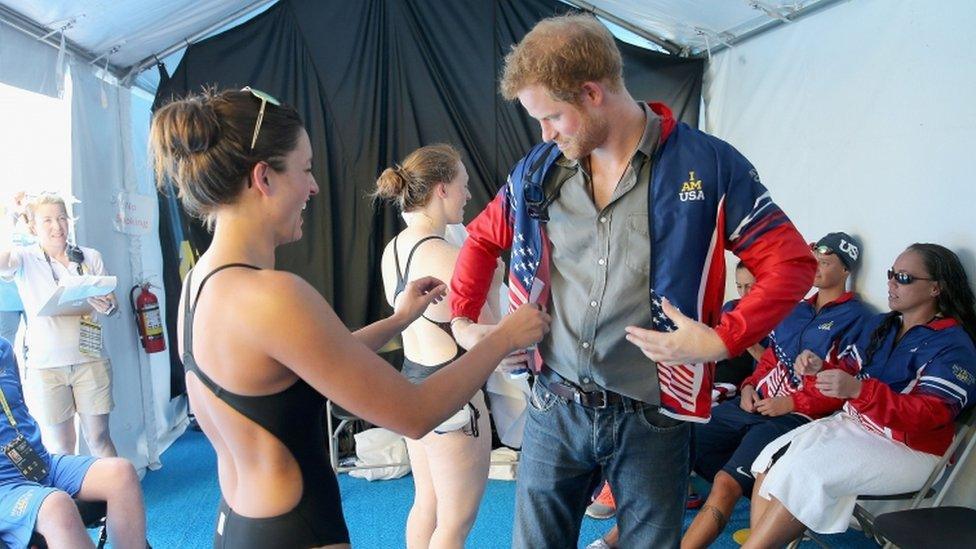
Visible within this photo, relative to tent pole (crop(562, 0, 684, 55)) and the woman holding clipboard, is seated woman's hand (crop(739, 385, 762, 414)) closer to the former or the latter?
tent pole (crop(562, 0, 684, 55))

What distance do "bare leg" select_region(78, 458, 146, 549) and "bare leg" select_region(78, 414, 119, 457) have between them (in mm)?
1028

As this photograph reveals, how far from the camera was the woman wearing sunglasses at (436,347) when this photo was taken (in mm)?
2035

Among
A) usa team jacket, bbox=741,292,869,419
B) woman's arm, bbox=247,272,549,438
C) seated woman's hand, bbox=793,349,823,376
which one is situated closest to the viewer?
woman's arm, bbox=247,272,549,438

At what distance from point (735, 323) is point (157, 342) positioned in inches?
133

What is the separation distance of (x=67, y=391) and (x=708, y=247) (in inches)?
123

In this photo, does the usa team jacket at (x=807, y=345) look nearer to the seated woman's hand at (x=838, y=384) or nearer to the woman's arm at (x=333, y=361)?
the seated woman's hand at (x=838, y=384)

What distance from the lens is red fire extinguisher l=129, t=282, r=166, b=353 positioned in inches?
143

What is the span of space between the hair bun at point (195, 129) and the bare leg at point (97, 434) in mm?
2690

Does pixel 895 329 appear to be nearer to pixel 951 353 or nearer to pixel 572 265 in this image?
pixel 951 353

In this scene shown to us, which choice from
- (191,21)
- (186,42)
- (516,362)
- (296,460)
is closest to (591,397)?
(516,362)

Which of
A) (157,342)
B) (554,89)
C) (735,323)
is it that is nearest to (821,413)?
(735,323)

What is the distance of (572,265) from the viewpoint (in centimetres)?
142

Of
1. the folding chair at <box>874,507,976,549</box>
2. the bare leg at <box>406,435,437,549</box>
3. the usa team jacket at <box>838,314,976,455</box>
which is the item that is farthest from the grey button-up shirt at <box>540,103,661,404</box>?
the usa team jacket at <box>838,314,976,455</box>

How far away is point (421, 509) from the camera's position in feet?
7.30
